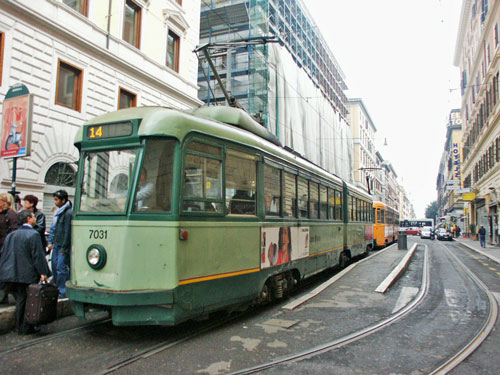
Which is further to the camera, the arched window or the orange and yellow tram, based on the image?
the orange and yellow tram

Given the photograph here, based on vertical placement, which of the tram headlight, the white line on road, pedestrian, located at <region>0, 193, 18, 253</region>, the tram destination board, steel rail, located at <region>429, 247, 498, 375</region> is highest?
the tram destination board

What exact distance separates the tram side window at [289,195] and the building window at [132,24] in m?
11.8

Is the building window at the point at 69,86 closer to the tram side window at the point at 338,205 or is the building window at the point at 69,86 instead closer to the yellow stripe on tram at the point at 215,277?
the tram side window at the point at 338,205

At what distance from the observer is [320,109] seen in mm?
33750

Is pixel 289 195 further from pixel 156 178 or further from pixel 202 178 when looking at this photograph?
A: pixel 156 178

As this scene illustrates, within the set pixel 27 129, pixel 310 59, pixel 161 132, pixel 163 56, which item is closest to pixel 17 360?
pixel 161 132

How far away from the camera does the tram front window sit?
464 cm

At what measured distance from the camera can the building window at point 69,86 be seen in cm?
1312

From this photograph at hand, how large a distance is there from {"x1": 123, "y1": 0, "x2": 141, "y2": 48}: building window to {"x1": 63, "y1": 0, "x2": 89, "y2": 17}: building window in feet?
6.35

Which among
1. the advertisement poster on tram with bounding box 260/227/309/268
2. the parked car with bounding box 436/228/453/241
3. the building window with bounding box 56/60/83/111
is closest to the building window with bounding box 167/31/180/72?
the building window with bounding box 56/60/83/111

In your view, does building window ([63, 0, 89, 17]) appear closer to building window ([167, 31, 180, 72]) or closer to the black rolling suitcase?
building window ([167, 31, 180, 72])

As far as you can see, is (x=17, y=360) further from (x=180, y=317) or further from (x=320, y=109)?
(x=320, y=109)

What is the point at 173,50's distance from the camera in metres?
19.0

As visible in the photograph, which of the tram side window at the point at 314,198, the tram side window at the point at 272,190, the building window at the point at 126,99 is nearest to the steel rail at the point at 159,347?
the tram side window at the point at 272,190
